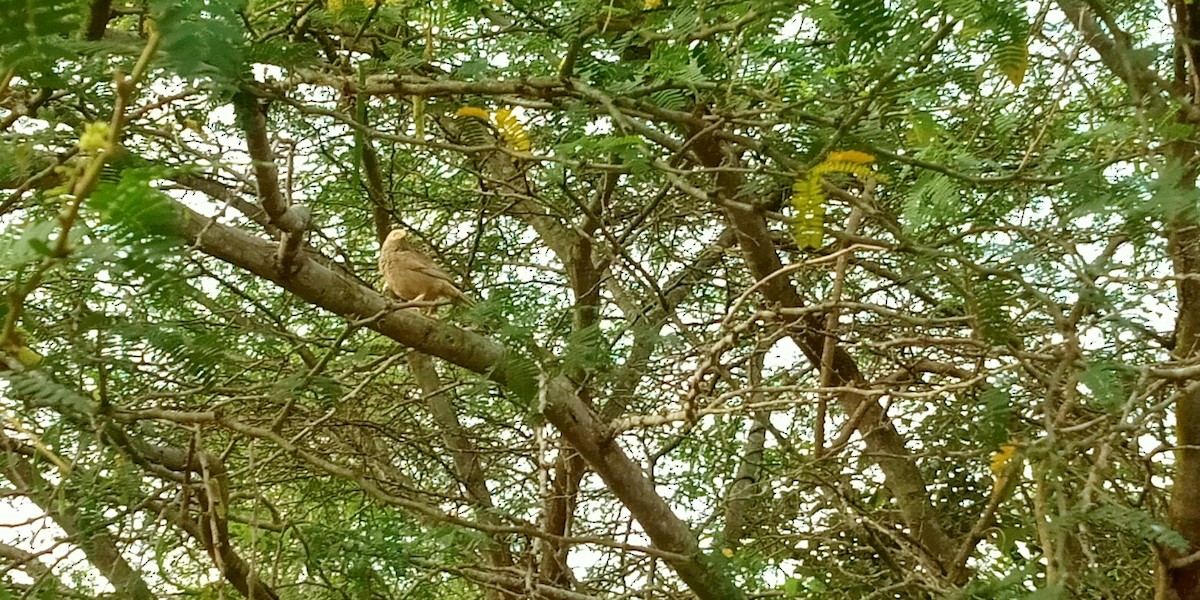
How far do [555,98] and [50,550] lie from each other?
2.98 feet

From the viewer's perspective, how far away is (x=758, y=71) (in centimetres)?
164

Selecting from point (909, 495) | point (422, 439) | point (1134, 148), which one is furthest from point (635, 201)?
point (1134, 148)

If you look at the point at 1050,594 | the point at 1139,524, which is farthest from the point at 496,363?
the point at 1139,524

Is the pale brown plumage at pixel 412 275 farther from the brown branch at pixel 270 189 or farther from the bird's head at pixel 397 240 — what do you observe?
the brown branch at pixel 270 189

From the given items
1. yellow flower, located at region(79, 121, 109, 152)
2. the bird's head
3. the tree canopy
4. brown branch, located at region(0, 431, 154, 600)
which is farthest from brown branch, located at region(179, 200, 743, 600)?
yellow flower, located at region(79, 121, 109, 152)

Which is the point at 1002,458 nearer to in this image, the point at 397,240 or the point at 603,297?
the point at 397,240

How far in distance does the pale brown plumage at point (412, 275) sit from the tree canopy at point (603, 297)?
2.2 inches

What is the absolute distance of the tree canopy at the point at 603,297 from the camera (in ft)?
3.93

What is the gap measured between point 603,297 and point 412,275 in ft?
3.14

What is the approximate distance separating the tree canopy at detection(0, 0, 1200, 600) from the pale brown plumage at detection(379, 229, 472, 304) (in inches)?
2.2

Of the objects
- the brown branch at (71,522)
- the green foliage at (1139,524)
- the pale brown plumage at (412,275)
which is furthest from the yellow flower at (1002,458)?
the brown branch at (71,522)

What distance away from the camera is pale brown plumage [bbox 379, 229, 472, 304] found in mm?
1960

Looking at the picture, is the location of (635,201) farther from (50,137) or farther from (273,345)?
(50,137)

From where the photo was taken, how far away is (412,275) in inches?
77.9
